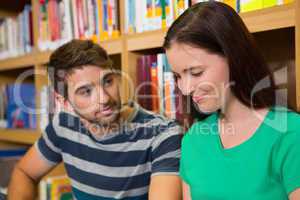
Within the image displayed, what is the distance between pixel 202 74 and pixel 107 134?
0.48m

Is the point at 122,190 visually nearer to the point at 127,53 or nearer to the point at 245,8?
the point at 127,53

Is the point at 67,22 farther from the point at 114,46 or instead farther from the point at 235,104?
the point at 235,104

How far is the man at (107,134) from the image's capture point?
1.11 meters

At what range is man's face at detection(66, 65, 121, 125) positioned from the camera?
112 cm

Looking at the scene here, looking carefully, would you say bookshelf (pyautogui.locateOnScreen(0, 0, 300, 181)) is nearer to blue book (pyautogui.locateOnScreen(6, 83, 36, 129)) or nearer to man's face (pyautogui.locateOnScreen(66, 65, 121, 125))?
blue book (pyautogui.locateOnScreen(6, 83, 36, 129))

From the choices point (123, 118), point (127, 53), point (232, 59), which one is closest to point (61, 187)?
point (123, 118)

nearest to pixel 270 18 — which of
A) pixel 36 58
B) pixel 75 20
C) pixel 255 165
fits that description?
pixel 255 165

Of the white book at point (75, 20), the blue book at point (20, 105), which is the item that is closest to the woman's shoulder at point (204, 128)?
the white book at point (75, 20)

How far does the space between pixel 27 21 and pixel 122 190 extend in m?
1.21

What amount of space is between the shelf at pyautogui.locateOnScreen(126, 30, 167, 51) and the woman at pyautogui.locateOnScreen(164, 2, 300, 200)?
33cm

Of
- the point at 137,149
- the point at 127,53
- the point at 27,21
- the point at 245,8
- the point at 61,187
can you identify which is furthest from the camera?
the point at 27,21

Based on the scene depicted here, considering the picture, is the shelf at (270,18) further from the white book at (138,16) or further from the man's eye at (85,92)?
the man's eye at (85,92)

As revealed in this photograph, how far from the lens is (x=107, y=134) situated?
1170mm

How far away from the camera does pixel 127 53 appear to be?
4.33ft
